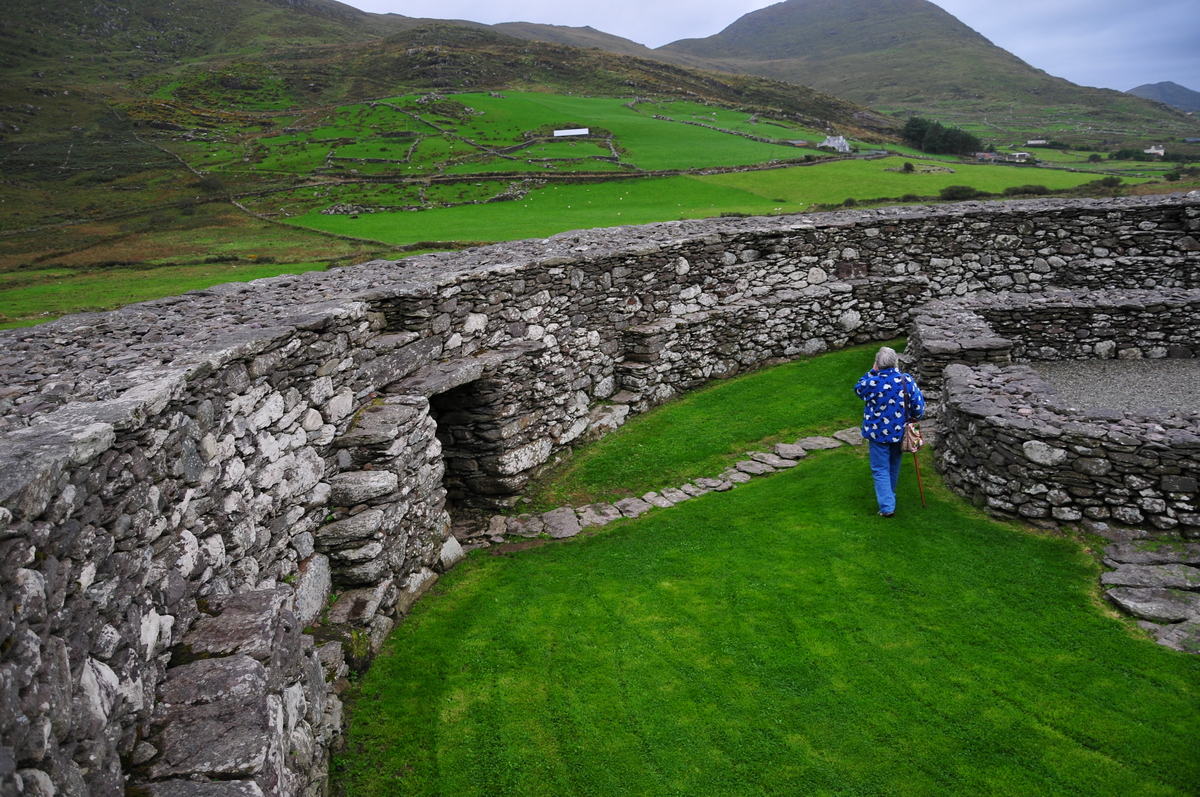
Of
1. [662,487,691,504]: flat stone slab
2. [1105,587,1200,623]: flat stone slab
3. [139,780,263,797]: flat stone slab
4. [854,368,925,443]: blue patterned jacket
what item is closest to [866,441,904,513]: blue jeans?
[854,368,925,443]: blue patterned jacket

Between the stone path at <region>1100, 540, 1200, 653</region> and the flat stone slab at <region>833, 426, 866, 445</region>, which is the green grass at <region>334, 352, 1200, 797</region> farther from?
the flat stone slab at <region>833, 426, 866, 445</region>

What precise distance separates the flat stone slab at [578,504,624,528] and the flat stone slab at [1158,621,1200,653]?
5.87 m

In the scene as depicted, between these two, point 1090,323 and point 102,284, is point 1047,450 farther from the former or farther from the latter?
point 102,284

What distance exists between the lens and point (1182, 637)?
18.8 ft

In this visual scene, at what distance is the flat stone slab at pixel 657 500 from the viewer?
934cm

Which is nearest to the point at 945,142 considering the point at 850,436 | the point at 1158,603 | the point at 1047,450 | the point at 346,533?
the point at 850,436

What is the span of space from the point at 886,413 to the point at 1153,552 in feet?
9.83

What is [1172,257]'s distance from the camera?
14.6 metres

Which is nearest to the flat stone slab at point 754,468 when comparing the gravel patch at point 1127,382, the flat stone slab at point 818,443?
the flat stone slab at point 818,443

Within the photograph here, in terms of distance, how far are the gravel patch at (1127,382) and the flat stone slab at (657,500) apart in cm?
633

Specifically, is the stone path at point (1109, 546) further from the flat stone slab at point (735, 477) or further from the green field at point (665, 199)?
the green field at point (665, 199)

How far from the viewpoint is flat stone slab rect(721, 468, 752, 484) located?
9781mm

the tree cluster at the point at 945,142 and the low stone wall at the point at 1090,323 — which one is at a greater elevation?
the tree cluster at the point at 945,142

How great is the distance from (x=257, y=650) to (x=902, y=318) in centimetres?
1467
